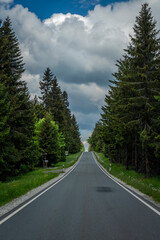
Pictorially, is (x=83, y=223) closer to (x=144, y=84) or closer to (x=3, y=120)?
(x=3, y=120)

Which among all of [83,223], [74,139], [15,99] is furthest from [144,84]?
[74,139]

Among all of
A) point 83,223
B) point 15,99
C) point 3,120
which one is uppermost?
point 15,99

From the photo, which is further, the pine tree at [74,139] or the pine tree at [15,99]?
the pine tree at [74,139]

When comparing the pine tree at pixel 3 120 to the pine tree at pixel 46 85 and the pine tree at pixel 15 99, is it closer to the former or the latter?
the pine tree at pixel 15 99

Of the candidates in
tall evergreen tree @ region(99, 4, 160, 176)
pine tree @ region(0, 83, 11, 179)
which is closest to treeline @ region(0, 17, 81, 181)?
pine tree @ region(0, 83, 11, 179)

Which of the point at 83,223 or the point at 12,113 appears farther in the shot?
the point at 12,113

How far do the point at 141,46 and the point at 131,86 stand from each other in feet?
12.4

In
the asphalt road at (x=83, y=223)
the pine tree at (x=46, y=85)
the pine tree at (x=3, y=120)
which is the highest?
the pine tree at (x=46, y=85)

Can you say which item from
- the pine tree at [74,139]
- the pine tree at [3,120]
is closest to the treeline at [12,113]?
the pine tree at [3,120]

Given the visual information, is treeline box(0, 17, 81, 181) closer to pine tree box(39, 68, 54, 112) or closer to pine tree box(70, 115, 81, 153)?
pine tree box(39, 68, 54, 112)

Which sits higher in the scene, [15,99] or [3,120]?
[15,99]

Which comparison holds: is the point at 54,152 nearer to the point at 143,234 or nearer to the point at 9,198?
the point at 9,198

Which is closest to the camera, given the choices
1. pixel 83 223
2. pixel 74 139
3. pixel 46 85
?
pixel 83 223

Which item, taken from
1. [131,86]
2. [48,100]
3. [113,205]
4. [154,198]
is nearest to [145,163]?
[131,86]
